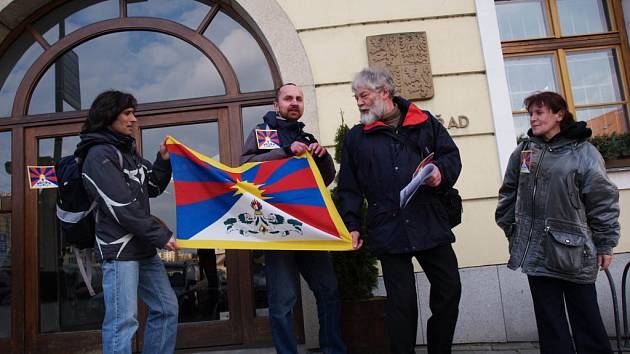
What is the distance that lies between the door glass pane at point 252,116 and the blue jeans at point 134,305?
A: 81.2 inches

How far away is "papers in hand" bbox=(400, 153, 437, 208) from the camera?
2.71 meters

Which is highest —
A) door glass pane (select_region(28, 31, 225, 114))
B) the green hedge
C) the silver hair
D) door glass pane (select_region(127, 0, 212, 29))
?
door glass pane (select_region(127, 0, 212, 29))

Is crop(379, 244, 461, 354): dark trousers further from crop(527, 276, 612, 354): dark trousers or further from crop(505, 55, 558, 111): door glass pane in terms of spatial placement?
crop(505, 55, 558, 111): door glass pane

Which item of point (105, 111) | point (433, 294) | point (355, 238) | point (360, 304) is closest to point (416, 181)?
point (355, 238)

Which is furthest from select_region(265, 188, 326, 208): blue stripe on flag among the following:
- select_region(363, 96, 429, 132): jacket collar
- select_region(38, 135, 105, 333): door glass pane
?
select_region(38, 135, 105, 333): door glass pane

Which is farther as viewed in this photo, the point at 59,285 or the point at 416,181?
the point at 59,285

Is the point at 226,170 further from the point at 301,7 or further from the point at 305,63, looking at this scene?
the point at 301,7

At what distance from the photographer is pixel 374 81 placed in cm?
307

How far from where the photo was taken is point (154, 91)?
5.18 m

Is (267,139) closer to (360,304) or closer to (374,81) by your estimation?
(374,81)

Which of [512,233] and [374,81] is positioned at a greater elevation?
[374,81]

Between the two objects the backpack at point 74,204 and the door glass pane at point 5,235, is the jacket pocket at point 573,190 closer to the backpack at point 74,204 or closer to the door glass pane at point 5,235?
the backpack at point 74,204

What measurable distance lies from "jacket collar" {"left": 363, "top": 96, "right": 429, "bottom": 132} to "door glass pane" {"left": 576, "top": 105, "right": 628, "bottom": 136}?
9.52 ft

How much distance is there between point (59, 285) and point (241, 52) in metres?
3.06
